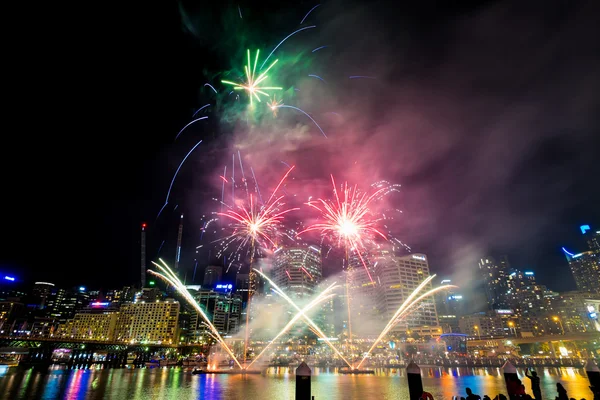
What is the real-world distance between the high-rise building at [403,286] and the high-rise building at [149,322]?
382ft

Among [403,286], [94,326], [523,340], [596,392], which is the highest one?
[403,286]

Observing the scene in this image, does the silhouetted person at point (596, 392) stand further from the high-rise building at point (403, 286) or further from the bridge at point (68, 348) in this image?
the high-rise building at point (403, 286)

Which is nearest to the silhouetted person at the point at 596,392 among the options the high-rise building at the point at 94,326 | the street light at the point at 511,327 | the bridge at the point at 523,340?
the bridge at the point at 523,340

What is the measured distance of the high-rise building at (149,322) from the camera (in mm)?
177625

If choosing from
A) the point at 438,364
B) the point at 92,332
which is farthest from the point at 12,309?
the point at 438,364

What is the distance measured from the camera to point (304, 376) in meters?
15.4

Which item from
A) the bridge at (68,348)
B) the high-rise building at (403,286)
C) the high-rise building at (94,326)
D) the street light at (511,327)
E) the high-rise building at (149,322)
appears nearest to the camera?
the bridge at (68,348)

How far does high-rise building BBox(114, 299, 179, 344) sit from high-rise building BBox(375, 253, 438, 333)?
116566 millimetres

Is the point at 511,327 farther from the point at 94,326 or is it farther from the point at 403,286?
the point at 94,326

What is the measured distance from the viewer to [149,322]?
182125mm

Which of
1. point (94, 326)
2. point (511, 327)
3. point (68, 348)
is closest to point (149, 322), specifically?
point (94, 326)

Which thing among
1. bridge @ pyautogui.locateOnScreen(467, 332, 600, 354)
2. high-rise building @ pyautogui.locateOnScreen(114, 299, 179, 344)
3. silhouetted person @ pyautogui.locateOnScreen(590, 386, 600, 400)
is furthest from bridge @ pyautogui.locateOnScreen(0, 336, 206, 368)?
bridge @ pyautogui.locateOnScreen(467, 332, 600, 354)

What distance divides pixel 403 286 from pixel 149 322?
142909 mm

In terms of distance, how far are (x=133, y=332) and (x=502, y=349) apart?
608ft
